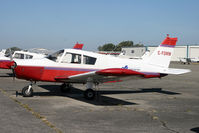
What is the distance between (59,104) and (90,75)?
148 centimetres

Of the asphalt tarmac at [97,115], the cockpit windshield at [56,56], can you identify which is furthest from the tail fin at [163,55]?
the cockpit windshield at [56,56]

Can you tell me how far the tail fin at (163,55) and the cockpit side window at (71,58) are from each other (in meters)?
3.58

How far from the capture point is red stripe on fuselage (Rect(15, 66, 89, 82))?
9398 millimetres

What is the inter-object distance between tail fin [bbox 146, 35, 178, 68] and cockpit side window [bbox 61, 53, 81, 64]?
11.7 ft

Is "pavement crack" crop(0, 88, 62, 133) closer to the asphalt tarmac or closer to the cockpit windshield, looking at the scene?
the asphalt tarmac

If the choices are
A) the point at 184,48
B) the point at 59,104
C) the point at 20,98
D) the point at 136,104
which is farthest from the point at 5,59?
the point at 184,48

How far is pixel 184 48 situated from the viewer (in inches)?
3164

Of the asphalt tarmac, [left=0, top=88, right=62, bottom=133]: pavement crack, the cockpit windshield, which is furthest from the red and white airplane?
[left=0, top=88, right=62, bottom=133]: pavement crack

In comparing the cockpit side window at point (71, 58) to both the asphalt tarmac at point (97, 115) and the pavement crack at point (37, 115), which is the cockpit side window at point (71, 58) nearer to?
the asphalt tarmac at point (97, 115)

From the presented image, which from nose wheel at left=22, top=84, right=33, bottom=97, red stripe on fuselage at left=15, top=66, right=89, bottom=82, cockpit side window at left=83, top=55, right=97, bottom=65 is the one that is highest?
cockpit side window at left=83, top=55, right=97, bottom=65

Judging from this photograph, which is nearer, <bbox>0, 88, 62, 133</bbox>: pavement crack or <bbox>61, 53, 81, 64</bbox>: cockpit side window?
<bbox>0, 88, 62, 133</bbox>: pavement crack

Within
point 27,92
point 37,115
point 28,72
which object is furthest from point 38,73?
point 37,115

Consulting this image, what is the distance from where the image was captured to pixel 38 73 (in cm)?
968

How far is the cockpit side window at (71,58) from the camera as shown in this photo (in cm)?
1009
